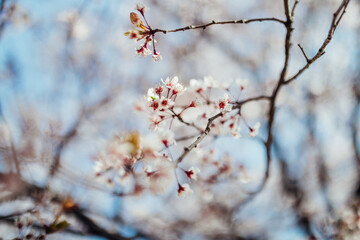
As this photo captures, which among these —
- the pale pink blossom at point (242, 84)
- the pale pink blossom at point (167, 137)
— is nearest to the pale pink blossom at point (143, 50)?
the pale pink blossom at point (167, 137)

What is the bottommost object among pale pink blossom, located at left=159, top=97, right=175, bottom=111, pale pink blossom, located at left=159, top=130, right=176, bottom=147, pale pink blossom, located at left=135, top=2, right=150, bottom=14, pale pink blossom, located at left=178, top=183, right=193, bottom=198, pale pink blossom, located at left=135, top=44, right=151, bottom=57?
pale pink blossom, located at left=178, top=183, right=193, bottom=198

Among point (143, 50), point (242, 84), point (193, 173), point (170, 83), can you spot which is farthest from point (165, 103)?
point (242, 84)

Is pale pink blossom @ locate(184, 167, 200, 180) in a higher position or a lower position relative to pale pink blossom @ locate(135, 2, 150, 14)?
lower

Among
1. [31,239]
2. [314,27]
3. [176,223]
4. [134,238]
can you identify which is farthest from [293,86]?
[31,239]

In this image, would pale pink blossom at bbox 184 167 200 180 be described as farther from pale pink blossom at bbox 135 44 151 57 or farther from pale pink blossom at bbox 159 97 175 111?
pale pink blossom at bbox 135 44 151 57

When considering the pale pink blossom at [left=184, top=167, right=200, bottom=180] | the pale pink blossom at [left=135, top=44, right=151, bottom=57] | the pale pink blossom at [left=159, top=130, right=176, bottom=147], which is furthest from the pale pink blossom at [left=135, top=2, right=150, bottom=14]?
the pale pink blossom at [left=184, top=167, right=200, bottom=180]

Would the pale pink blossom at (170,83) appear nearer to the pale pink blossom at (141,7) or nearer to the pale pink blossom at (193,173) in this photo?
the pale pink blossom at (141,7)

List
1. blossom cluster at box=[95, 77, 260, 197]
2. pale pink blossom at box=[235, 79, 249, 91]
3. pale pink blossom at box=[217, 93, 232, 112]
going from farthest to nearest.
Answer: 1. pale pink blossom at box=[235, 79, 249, 91]
2. pale pink blossom at box=[217, 93, 232, 112]
3. blossom cluster at box=[95, 77, 260, 197]

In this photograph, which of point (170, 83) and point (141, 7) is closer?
point (141, 7)

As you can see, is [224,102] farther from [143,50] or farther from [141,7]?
[141,7]

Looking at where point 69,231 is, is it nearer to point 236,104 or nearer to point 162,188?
point 162,188

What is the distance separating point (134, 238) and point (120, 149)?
2431 millimetres

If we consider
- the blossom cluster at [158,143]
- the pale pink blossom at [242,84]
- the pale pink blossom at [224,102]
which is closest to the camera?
the blossom cluster at [158,143]

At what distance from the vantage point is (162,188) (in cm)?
137
